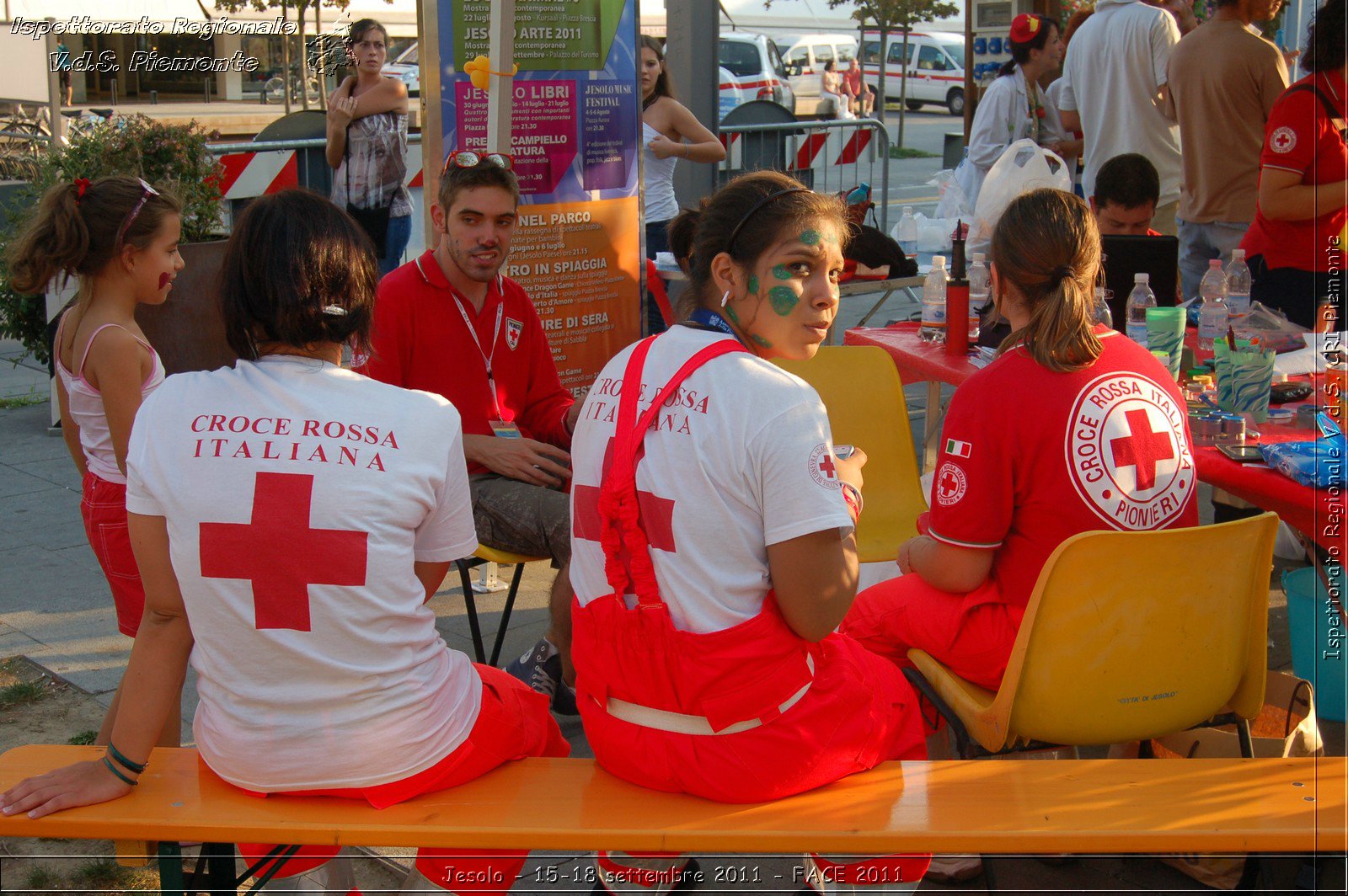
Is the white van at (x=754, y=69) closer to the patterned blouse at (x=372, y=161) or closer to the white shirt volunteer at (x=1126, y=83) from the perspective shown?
the patterned blouse at (x=372, y=161)

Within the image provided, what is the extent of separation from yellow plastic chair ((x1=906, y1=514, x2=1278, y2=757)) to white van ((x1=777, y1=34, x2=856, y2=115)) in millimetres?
26289

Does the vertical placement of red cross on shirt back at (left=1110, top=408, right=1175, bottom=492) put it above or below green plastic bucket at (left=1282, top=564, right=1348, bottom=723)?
above

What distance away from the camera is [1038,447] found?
8.00ft

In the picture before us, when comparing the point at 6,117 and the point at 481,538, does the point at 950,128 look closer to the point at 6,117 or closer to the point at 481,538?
the point at 6,117

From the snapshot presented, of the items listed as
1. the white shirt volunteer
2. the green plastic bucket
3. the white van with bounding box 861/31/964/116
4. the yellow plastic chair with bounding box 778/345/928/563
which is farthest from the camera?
the white van with bounding box 861/31/964/116

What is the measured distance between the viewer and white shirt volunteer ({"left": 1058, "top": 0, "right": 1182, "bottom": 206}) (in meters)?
6.24

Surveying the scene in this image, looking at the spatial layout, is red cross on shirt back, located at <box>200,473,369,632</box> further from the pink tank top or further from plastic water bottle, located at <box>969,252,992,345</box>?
plastic water bottle, located at <box>969,252,992,345</box>

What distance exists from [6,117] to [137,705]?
13.6 m

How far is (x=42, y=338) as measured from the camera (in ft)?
20.9

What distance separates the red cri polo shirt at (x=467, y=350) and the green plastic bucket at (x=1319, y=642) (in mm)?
2127

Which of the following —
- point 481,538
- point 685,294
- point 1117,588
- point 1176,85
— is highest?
point 1176,85

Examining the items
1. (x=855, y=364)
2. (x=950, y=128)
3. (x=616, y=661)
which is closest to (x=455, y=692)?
(x=616, y=661)

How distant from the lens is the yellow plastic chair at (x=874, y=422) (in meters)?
3.74

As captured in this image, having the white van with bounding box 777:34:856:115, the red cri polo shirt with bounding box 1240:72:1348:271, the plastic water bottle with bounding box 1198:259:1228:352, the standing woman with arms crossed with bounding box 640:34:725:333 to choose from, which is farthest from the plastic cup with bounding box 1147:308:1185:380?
the white van with bounding box 777:34:856:115
